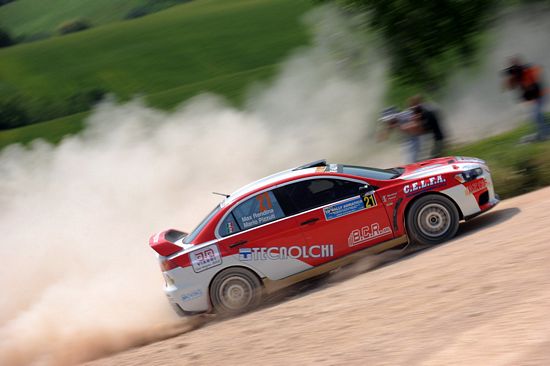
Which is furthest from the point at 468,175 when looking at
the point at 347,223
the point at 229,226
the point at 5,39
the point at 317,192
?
the point at 5,39

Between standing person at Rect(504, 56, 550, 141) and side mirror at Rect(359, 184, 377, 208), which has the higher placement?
standing person at Rect(504, 56, 550, 141)

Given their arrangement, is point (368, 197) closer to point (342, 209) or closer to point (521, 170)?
point (342, 209)

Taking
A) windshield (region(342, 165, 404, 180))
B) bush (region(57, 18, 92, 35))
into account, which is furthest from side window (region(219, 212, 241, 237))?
bush (region(57, 18, 92, 35))

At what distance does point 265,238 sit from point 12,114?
37.4 metres

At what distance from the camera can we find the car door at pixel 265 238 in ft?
32.6

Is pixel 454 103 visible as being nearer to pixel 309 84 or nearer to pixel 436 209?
pixel 309 84

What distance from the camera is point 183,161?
2169 cm

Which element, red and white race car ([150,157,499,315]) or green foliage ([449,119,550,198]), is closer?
red and white race car ([150,157,499,315])

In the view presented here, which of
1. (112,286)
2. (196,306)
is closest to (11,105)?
(112,286)

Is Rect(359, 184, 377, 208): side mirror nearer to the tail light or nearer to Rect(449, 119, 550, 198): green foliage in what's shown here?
the tail light

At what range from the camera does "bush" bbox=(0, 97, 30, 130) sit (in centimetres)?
4297

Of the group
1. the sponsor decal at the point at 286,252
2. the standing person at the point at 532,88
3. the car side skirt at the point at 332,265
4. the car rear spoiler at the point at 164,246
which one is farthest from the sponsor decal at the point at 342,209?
the standing person at the point at 532,88

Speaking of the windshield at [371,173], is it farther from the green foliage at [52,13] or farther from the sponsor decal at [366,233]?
the green foliage at [52,13]

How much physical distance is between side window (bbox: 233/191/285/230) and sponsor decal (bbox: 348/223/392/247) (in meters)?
1.03
